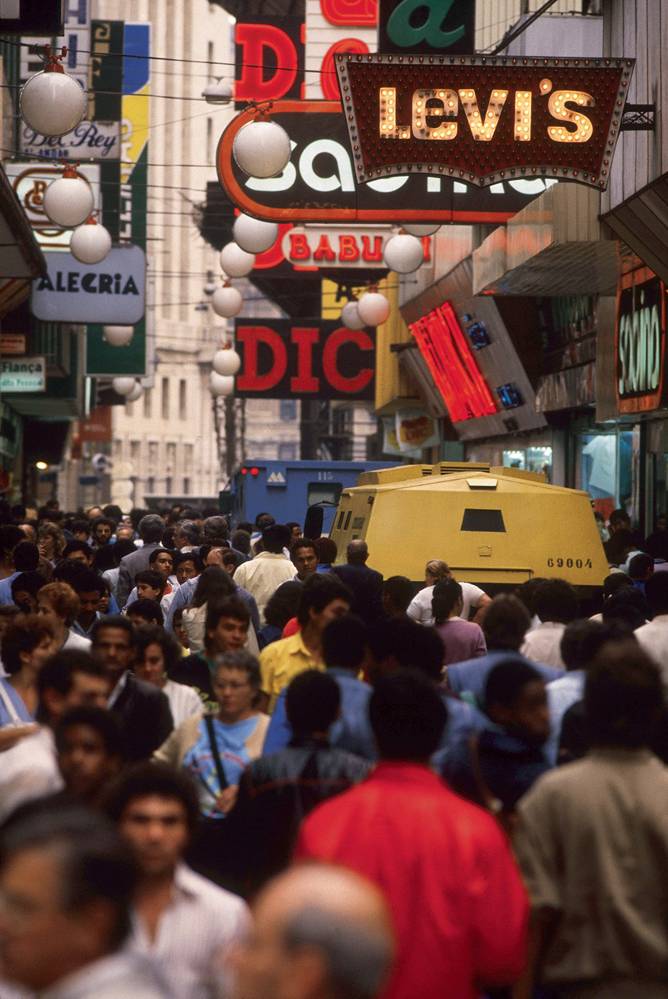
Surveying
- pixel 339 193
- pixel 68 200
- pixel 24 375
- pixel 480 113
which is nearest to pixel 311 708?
pixel 480 113

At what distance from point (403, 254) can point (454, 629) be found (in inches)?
449

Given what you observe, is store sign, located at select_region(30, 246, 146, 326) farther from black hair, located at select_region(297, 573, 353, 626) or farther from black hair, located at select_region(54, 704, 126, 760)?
black hair, located at select_region(54, 704, 126, 760)

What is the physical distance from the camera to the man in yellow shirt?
810 cm

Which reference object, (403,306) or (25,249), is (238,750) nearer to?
(25,249)

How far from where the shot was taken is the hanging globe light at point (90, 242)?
1883 centimetres

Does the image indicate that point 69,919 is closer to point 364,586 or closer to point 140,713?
point 140,713

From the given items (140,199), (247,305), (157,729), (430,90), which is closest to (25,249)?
(430,90)

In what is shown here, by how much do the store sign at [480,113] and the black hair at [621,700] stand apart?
943 centimetres

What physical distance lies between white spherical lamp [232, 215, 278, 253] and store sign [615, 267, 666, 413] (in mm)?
3933

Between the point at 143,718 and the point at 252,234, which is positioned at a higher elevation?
the point at 252,234

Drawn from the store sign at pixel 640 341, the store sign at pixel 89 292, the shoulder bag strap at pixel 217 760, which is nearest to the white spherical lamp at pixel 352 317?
the store sign at pixel 89 292

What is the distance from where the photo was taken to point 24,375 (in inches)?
1173

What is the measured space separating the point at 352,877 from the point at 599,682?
2.22 metres

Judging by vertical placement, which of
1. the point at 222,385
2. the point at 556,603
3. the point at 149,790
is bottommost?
the point at 149,790
